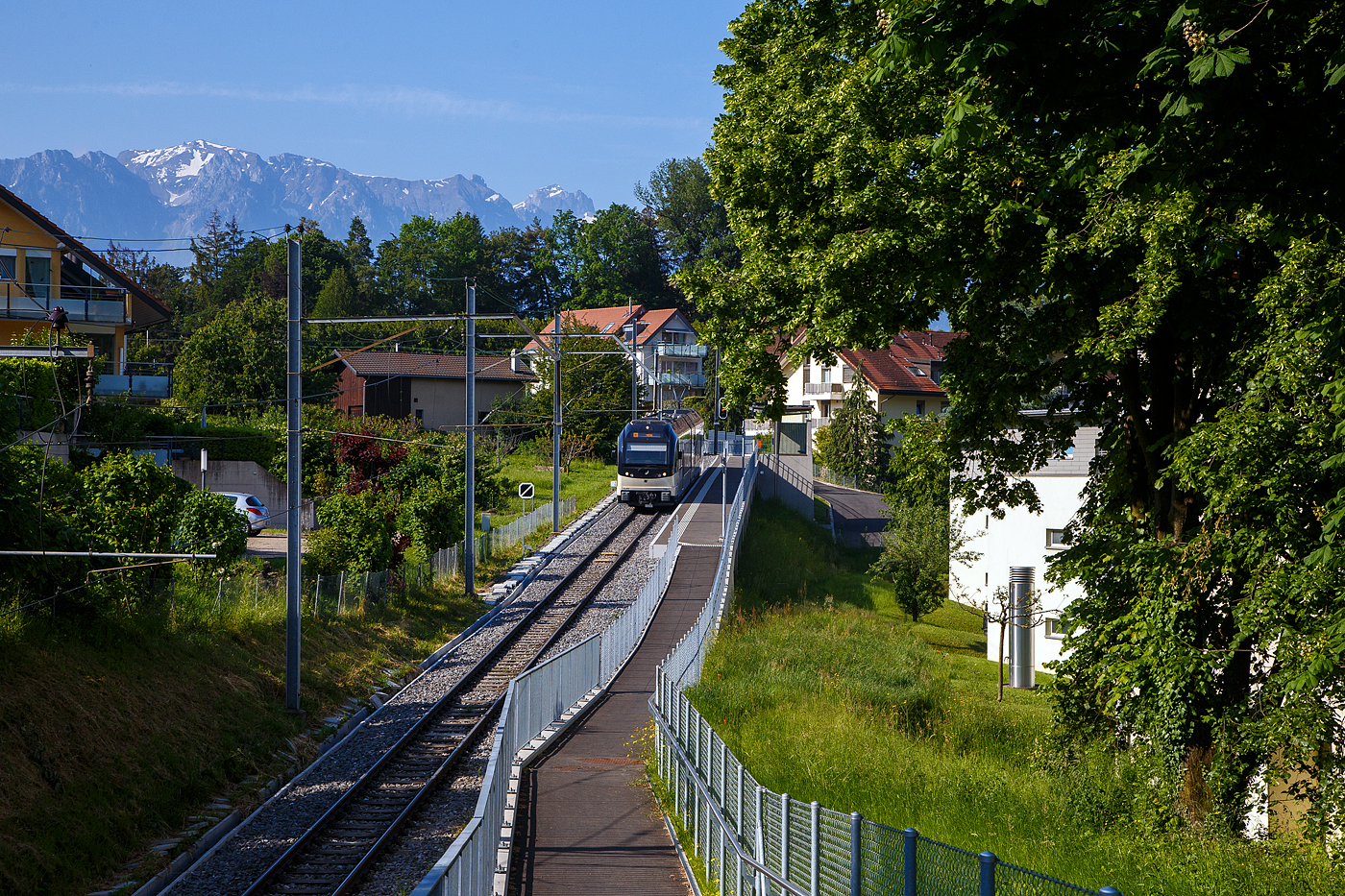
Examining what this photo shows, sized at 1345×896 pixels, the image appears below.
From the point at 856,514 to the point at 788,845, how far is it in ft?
157

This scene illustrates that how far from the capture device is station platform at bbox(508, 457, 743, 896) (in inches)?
456

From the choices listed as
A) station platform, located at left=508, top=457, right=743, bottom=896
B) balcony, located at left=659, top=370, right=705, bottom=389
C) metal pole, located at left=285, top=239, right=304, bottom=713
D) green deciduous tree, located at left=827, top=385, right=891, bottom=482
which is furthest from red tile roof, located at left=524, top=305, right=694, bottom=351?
station platform, located at left=508, top=457, right=743, bottom=896

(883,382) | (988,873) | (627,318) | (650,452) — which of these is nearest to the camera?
(988,873)

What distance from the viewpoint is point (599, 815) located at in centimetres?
1398

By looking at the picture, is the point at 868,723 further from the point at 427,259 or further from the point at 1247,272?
the point at 427,259

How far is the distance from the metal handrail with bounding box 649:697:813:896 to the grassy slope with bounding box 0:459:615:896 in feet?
22.9

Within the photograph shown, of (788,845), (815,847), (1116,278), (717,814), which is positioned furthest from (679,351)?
(815,847)

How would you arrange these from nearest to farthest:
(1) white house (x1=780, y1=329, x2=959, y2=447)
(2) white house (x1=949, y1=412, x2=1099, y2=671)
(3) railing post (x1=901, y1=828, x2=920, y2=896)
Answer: (3) railing post (x1=901, y1=828, x2=920, y2=896) → (2) white house (x1=949, y1=412, x2=1099, y2=671) → (1) white house (x1=780, y1=329, x2=959, y2=447)

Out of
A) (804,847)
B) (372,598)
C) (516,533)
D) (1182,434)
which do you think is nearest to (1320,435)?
(1182,434)

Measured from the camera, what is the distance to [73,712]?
52.6ft

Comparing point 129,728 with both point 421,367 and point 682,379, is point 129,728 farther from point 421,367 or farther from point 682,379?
point 682,379

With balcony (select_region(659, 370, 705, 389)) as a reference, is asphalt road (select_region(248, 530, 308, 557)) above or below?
below

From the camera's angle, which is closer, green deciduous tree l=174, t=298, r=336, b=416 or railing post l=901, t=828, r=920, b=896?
railing post l=901, t=828, r=920, b=896

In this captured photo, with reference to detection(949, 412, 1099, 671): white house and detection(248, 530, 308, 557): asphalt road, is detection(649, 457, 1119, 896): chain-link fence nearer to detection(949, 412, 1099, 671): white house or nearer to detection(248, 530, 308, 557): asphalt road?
detection(949, 412, 1099, 671): white house
